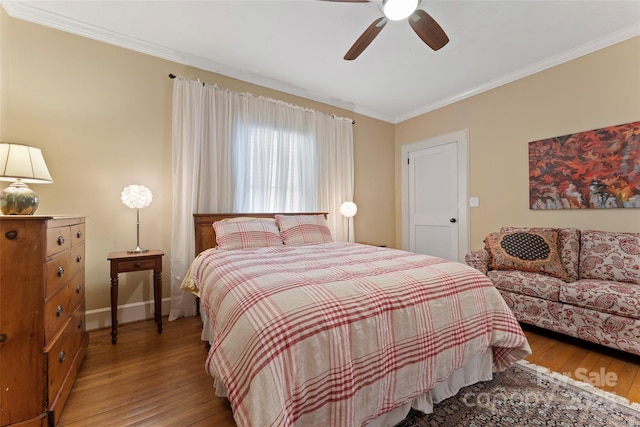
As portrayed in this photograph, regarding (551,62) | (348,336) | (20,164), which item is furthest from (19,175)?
(551,62)

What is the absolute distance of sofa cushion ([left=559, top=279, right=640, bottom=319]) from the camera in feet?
6.06

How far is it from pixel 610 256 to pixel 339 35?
10.2 feet

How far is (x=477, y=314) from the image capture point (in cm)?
145

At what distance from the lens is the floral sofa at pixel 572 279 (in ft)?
6.24

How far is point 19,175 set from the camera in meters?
1.67

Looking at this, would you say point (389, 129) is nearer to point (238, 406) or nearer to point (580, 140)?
point (580, 140)

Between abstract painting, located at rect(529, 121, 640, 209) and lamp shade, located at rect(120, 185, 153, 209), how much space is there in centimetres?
408

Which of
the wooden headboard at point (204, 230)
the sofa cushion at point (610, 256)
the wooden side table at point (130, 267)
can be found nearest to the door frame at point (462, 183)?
the sofa cushion at point (610, 256)

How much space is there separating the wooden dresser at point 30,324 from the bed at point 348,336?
2.38 feet

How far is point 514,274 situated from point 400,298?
1.95 meters

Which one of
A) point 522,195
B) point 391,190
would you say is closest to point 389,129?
point 391,190

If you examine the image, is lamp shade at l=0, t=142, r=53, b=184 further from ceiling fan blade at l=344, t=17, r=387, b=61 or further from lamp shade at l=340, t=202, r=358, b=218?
lamp shade at l=340, t=202, r=358, b=218

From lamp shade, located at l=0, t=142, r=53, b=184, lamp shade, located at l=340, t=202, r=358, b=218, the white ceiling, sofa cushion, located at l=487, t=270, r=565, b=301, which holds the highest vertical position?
the white ceiling

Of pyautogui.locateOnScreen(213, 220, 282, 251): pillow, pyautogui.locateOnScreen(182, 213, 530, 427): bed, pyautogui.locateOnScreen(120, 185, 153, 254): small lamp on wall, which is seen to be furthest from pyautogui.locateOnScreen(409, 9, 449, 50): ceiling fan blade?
pyautogui.locateOnScreen(120, 185, 153, 254): small lamp on wall
